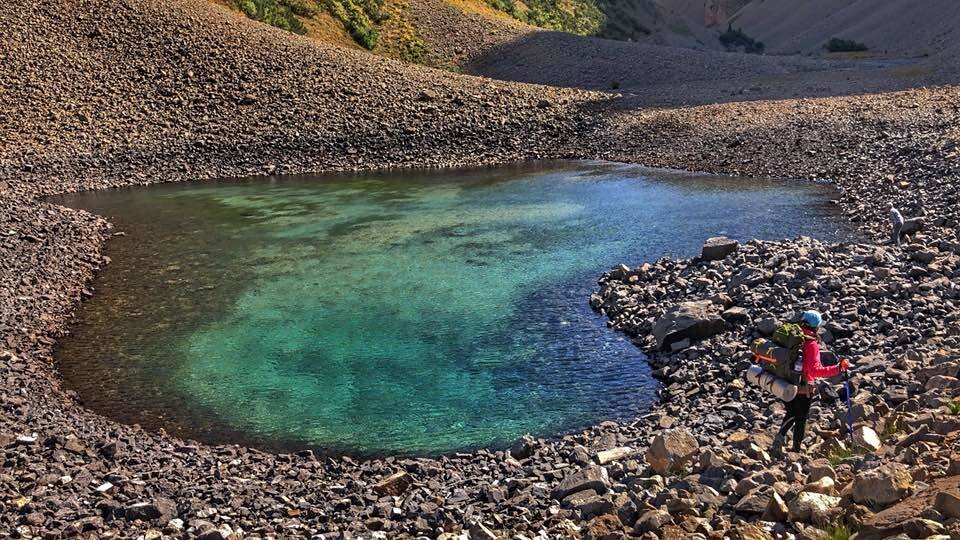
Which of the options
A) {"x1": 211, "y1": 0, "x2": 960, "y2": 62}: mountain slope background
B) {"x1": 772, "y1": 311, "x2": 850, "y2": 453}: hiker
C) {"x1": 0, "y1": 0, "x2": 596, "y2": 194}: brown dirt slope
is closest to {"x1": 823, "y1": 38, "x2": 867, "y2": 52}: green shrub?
{"x1": 211, "y1": 0, "x2": 960, "y2": 62}: mountain slope background

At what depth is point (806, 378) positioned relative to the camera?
9883 mm

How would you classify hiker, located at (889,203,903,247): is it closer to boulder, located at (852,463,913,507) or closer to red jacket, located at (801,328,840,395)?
red jacket, located at (801,328,840,395)

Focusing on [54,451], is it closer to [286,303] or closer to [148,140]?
[286,303]

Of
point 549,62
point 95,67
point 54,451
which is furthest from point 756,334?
point 549,62

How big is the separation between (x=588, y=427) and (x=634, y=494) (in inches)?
140

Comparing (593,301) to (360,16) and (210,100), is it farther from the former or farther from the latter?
(360,16)

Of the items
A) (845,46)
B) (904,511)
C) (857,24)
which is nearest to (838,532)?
(904,511)

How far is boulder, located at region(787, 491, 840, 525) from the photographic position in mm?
7734

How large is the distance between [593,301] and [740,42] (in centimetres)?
10175

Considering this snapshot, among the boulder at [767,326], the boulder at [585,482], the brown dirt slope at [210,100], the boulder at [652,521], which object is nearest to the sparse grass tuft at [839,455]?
the boulder at [652,521]

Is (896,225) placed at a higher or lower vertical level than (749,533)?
higher

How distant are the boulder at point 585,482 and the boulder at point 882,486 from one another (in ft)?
8.69

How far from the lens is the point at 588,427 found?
12.7 meters

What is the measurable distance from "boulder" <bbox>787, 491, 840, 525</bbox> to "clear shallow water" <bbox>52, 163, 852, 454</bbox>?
199 inches
